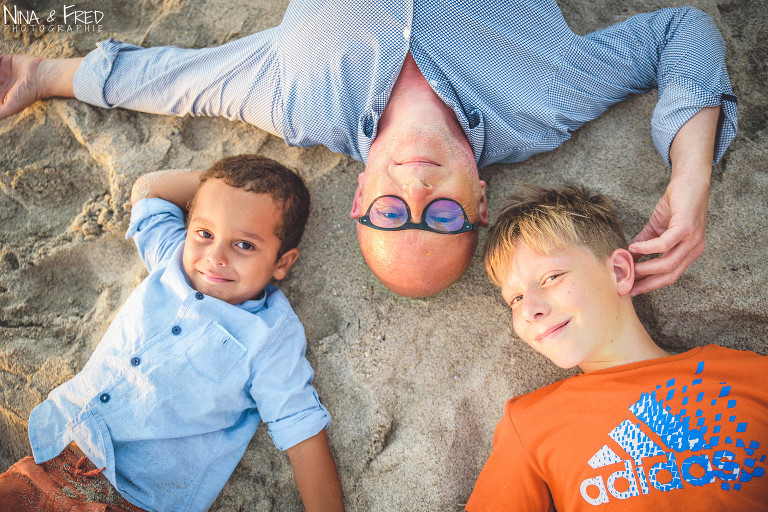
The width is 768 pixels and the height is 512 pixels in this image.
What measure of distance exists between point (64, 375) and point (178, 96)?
1.51 metres

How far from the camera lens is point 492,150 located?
252 cm

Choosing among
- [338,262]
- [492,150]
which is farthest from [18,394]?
[492,150]

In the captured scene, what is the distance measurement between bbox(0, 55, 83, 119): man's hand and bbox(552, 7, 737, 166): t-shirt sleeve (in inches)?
105

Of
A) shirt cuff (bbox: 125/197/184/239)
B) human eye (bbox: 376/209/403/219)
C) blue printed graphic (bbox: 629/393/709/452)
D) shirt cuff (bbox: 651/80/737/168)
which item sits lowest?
blue printed graphic (bbox: 629/393/709/452)

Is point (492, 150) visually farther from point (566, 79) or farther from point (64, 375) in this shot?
point (64, 375)

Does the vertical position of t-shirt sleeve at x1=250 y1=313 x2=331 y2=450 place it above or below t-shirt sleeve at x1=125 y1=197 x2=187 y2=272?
below

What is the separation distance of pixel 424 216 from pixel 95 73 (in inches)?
80.4

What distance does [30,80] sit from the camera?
9.07 feet

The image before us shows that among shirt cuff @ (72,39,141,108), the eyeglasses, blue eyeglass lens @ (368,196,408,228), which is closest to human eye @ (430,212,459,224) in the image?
the eyeglasses

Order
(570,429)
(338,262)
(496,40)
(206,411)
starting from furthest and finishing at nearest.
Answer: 1. (338,262)
2. (496,40)
3. (206,411)
4. (570,429)

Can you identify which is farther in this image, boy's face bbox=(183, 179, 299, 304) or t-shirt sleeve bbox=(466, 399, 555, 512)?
boy's face bbox=(183, 179, 299, 304)

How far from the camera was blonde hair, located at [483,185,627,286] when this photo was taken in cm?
201

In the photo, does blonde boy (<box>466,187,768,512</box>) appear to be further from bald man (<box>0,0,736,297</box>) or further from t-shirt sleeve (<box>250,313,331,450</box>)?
t-shirt sleeve (<box>250,313,331,450</box>)

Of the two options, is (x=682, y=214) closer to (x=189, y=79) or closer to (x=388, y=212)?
(x=388, y=212)
